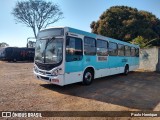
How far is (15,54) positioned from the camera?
3005cm

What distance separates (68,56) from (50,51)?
0.92m

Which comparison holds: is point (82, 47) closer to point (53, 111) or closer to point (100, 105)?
point (100, 105)

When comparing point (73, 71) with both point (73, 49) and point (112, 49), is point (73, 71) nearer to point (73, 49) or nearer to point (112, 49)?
point (73, 49)

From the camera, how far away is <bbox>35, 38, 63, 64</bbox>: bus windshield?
848 centimetres

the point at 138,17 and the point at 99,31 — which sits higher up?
the point at 138,17

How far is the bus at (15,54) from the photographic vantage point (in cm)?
2928

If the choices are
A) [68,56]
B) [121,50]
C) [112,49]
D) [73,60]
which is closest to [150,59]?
[121,50]

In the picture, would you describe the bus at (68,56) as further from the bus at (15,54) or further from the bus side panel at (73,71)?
the bus at (15,54)

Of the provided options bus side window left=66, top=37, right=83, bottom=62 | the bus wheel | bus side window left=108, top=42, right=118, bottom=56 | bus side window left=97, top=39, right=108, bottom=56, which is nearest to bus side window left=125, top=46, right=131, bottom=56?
bus side window left=108, top=42, right=118, bottom=56

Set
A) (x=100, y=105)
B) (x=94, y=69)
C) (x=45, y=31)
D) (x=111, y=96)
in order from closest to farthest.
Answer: (x=100, y=105), (x=111, y=96), (x=45, y=31), (x=94, y=69)

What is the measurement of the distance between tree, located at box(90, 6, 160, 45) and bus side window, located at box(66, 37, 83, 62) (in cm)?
2178

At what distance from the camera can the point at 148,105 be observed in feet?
23.3

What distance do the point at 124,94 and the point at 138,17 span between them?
26.6 meters

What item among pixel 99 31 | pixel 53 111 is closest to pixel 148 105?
pixel 53 111
